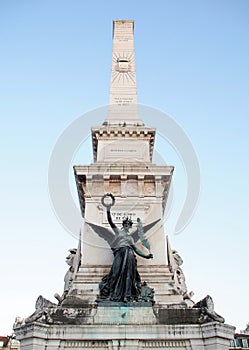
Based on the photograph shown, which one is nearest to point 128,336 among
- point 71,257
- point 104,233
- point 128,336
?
point 128,336

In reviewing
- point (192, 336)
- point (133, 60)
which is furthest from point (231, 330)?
point (133, 60)

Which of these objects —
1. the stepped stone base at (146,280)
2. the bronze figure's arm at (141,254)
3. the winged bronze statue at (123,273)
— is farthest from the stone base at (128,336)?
the bronze figure's arm at (141,254)

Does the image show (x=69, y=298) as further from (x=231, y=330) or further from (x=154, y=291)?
(x=231, y=330)

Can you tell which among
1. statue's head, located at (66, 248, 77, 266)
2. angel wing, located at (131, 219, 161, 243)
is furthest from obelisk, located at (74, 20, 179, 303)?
statue's head, located at (66, 248, 77, 266)

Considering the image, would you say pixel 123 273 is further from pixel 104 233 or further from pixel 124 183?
pixel 124 183

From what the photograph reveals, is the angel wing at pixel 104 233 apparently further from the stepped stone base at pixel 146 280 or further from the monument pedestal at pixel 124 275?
the stepped stone base at pixel 146 280

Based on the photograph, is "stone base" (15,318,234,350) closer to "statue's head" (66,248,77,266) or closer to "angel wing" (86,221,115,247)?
"angel wing" (86,221,115,247)

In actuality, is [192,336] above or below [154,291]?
below

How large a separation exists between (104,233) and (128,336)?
4.45 meters

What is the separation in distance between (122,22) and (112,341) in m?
21.5

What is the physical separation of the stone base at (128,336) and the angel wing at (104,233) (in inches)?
146

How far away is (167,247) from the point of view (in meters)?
17.9

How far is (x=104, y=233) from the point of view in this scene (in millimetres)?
16016

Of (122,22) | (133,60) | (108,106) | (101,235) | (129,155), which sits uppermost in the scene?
(122,22)
